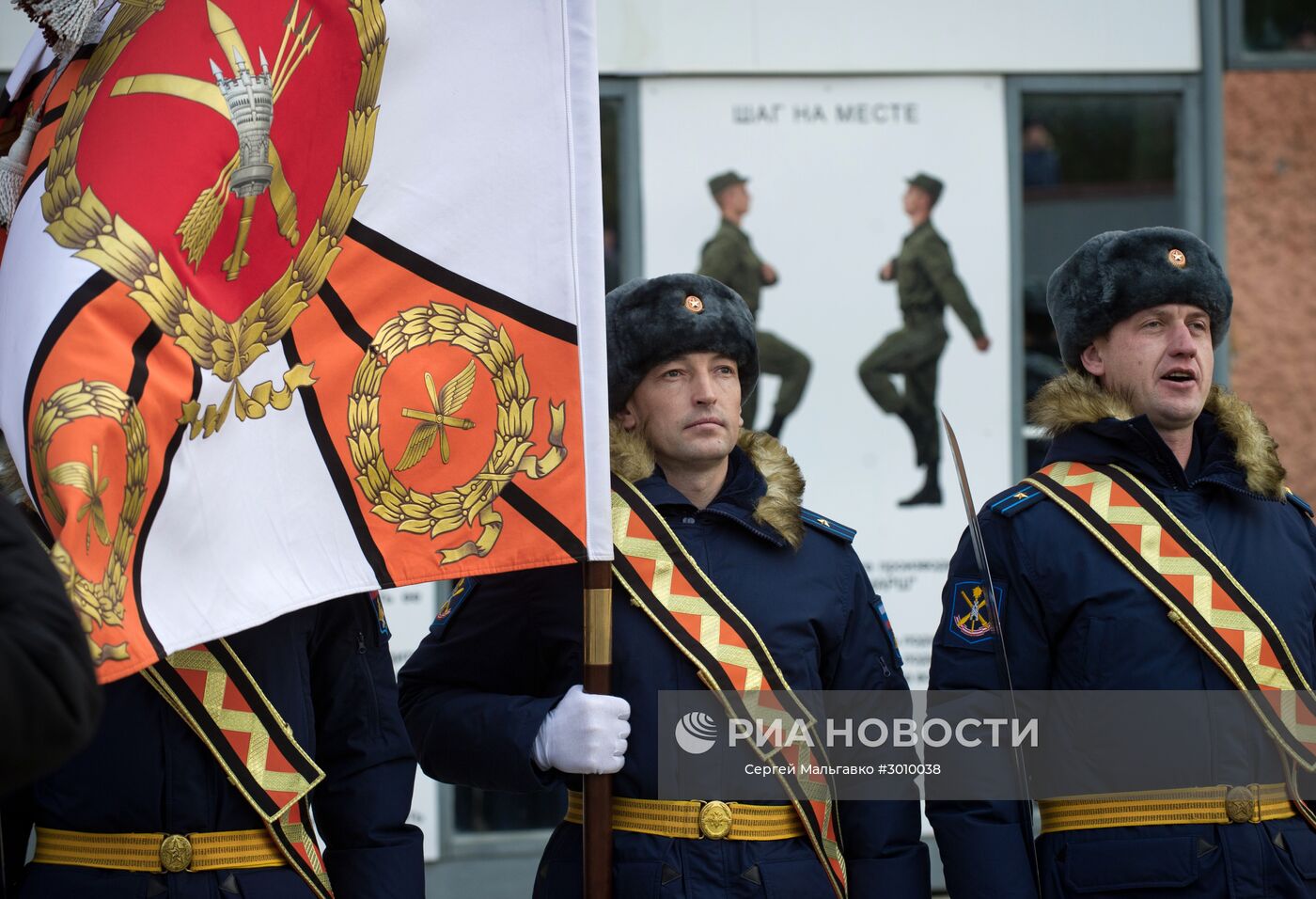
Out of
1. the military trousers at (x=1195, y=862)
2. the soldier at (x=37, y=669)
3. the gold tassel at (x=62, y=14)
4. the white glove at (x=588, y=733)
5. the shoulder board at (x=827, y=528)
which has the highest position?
the gold tassel at (x=62, y=14)

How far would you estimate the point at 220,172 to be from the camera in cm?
302

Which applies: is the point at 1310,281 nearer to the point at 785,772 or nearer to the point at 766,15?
the point at 766,15

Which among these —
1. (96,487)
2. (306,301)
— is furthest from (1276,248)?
(96,487)

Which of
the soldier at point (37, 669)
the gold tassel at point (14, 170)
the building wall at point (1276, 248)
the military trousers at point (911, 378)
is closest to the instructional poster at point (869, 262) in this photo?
the military trousers at point (911, 378)

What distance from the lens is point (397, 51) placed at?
3.26 m

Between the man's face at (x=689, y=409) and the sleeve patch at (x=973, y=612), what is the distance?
1.87 ft

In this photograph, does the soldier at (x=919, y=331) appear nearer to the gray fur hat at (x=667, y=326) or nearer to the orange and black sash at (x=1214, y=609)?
the gray fur hat at (x=667, y=326)

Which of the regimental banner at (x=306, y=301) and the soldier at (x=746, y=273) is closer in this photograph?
the regimental banner at (x=306, y=301)

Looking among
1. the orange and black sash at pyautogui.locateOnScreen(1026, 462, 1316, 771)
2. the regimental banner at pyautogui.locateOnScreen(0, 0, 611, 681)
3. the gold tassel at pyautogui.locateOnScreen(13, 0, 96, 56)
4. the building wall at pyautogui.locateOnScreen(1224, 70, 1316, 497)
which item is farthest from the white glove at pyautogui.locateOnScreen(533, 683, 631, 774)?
the building wall at pyautogui.locateOnScreen(1224, 70, 1316, 497)

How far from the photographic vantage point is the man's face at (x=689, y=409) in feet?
11.9

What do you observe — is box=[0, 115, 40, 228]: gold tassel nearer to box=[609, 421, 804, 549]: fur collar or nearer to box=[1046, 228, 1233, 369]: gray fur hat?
box=[609, 421, 804, 549]: fur collar

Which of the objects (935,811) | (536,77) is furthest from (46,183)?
(935,811)

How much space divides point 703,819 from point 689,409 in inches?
34.2

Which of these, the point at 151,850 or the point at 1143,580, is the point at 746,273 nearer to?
the point at 1143,580
